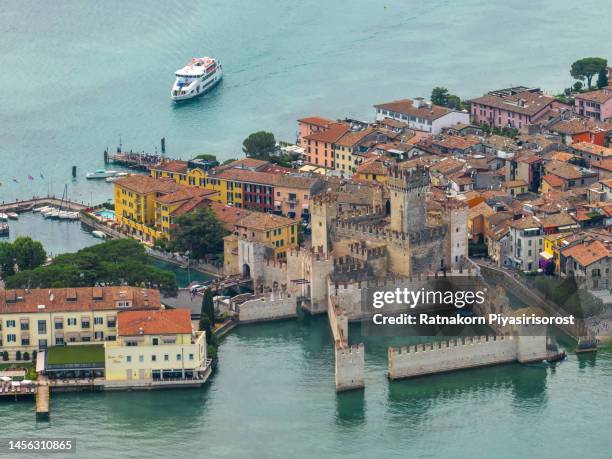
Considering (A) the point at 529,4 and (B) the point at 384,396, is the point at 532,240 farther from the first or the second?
(A) the point at 529,4

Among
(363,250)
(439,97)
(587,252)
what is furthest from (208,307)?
(439,97)

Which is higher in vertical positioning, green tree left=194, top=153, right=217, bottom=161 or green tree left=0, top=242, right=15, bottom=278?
green tree left=194, top=153, right=217, bottom=161

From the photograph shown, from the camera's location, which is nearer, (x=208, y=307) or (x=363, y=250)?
(x=208, y=307)

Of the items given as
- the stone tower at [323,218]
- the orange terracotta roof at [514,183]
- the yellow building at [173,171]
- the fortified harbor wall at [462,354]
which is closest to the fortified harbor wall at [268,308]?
the stone tower at [323,218]

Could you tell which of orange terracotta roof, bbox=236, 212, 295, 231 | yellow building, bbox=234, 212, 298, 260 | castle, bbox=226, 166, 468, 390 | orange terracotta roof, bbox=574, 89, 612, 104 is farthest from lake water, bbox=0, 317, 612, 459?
orange terracotta roof, bbox=574, 89, 612, 104

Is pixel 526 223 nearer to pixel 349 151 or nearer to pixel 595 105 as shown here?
pixel 349 151

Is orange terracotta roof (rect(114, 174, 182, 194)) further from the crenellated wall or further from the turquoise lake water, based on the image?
the crenellated wall

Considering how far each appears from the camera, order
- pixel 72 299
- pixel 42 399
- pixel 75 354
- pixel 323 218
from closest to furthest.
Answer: pixel 42 399
pixel 75 354
pixel 72 299
pixel 323 218
